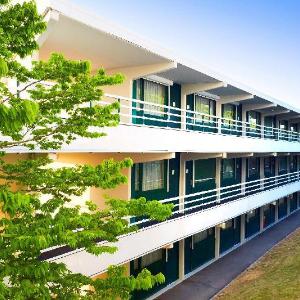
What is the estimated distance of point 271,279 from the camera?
1934 centimetres

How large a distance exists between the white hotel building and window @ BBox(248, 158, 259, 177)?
173mm

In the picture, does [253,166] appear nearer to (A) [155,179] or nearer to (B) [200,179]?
(B) [200,179]

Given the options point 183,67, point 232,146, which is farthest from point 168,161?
point 183,67

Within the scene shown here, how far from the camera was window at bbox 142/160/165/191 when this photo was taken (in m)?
18.3

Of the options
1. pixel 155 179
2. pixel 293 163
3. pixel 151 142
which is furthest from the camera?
pixel 293 163

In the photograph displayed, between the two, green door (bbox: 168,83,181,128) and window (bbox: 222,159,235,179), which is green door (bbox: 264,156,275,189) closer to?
window (bbox: 222,159,235,179)

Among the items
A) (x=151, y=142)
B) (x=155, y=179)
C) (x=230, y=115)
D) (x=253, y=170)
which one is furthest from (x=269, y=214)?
(x=151, y=142)

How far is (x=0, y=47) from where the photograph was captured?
18.2 ft

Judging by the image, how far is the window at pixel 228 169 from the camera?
2731cm

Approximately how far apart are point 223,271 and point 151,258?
6.05 metres

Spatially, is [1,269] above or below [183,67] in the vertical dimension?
below

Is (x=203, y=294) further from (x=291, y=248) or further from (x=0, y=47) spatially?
(x=0, y=47)

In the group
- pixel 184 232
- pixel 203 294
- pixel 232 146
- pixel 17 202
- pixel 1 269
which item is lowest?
pixel 203 294

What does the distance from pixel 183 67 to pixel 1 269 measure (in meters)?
12.3
